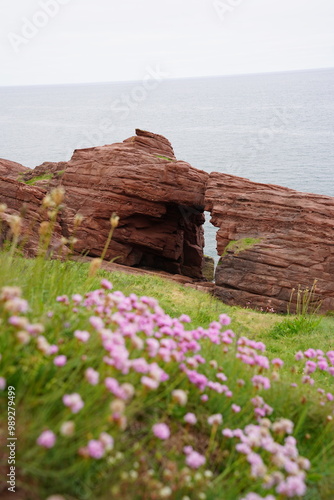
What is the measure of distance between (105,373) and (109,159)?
77.4 ft

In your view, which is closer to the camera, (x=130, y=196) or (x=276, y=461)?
(x=276, y=461)

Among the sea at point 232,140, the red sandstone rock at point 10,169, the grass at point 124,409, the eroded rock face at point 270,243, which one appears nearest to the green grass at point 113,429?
the grass at point 124,409

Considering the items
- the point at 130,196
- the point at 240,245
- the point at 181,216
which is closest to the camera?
the point at 240,245

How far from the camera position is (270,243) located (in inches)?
856

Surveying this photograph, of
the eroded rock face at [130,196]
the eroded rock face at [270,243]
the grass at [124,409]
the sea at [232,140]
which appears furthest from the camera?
the sea at [232,140]

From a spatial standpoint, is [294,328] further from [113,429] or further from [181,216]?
[181,216]

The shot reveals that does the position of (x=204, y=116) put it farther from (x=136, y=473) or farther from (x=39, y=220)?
(x=136, y=473)

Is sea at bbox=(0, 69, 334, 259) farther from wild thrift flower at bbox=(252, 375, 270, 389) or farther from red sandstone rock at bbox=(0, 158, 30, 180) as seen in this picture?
wild thrift flower at bbox=(252, 375, 270, 389)

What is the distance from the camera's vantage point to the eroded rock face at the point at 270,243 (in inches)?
814

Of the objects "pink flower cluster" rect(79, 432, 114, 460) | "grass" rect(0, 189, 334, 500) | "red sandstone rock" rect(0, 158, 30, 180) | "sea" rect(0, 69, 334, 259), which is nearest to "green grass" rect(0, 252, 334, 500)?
"grass" rect(0, 189, 334, 500)

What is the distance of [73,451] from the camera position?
9.55ft

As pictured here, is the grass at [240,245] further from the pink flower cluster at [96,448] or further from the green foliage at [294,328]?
the pink flower cluster at [96,448]

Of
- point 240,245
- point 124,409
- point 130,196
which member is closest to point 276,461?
point 124,409

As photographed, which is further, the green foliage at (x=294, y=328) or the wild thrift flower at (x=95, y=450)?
the green foliage at (x=294, y=328)
